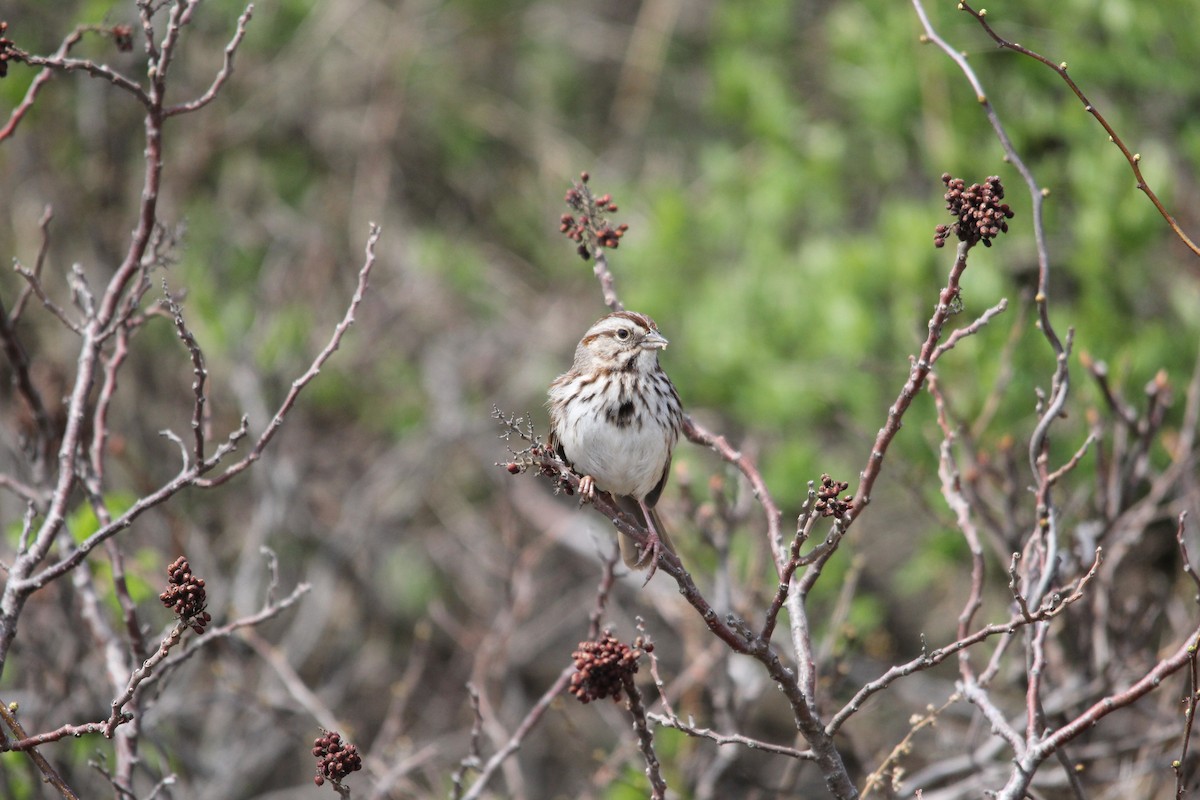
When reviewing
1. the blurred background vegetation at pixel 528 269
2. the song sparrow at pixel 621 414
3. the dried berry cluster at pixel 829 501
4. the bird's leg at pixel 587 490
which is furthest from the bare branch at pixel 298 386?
the blurred background vegetation at pixel 528 269

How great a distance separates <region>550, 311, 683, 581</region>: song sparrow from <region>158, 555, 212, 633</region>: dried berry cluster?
73.2 inches

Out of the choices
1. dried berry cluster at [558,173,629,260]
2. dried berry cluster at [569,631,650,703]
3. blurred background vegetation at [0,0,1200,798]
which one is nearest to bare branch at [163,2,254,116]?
dried berry cluster at [558,173,629,260]

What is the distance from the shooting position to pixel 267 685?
6.11m

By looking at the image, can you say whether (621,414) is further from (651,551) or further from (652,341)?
(651,551)

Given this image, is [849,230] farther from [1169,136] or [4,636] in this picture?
[4,636]

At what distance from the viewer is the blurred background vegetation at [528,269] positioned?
5.91m

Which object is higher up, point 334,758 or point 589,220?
point 589,220

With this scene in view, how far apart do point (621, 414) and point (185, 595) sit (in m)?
2.01

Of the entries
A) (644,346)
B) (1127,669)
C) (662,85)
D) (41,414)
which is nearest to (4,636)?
(41,414)

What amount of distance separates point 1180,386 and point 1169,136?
1271mm

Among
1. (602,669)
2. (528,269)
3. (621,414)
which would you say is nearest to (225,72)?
(621,414)

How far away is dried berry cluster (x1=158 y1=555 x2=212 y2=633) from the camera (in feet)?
7.63

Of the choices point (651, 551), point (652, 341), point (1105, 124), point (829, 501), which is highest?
point (652, 341)

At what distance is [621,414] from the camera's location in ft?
13.6
